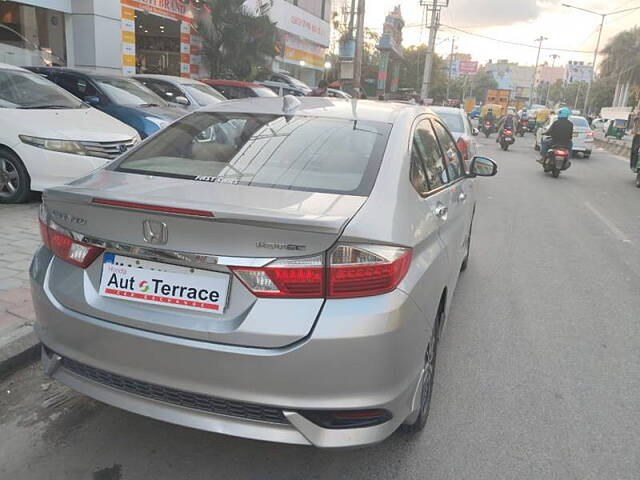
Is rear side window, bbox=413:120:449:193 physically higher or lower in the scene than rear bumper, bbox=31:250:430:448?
higher

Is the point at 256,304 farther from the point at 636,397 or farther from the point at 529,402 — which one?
the point at 636,397

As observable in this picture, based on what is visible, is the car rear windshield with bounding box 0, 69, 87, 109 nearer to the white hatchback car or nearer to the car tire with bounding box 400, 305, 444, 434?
the white hatchback car

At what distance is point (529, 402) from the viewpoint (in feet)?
10.7

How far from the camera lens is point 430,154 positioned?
10.9 feet

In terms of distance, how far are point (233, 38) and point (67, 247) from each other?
18696 mm

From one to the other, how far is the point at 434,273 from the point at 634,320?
287cm

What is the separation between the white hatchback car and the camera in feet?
20.6

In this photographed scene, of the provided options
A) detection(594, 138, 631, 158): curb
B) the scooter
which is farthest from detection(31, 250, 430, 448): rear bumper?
detection(594, 138, 631, 158): curb

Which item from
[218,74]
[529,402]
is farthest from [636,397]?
[218,74]

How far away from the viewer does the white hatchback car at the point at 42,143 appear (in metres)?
6.29

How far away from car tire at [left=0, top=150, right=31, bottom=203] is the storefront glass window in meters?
8.72

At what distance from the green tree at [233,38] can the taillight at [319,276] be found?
19.1 metres

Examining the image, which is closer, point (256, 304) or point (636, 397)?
point (256, 304)

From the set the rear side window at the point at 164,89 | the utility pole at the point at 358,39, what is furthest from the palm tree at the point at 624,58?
the rear side window at the point at 164,89
